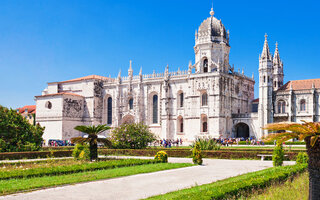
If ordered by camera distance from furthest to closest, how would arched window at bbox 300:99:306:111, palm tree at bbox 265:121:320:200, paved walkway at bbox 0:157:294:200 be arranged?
arched window at bbox 300:99:306:111
paved walkway at bbox 0:157:294:200
palm tree at bbox 265:121:320:200

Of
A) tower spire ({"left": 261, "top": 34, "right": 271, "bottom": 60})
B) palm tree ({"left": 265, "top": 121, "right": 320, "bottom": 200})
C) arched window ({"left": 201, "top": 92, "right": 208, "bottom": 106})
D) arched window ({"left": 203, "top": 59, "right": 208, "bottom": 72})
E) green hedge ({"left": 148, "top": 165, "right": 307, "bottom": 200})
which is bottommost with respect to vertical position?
green hedge ({"left": 148, "top": 165, "right": 307, "bottom": 200})

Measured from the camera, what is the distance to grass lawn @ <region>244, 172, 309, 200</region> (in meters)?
10.3

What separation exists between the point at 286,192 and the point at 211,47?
136 ft

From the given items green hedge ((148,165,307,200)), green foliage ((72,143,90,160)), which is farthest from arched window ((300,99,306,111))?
green hedge ((148,165,307,200))

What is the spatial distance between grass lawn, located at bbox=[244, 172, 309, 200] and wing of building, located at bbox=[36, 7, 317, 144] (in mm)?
36122

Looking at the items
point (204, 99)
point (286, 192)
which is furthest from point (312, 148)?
point (204, 99)

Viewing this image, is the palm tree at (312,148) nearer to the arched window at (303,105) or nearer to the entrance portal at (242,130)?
the arched window at (303,105)

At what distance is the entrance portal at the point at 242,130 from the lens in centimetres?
5403

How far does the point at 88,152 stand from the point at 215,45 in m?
33.0

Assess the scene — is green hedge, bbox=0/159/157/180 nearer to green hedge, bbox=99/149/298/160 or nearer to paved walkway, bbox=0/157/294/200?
paved walkway, bbox=0/157/294/200

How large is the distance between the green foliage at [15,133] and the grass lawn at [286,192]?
72.8 ft

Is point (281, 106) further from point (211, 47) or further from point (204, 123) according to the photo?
point (211, 47)

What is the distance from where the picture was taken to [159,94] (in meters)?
55.5

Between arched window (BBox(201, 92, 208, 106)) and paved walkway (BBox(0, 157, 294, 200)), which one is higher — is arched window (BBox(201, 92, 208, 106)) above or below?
above
